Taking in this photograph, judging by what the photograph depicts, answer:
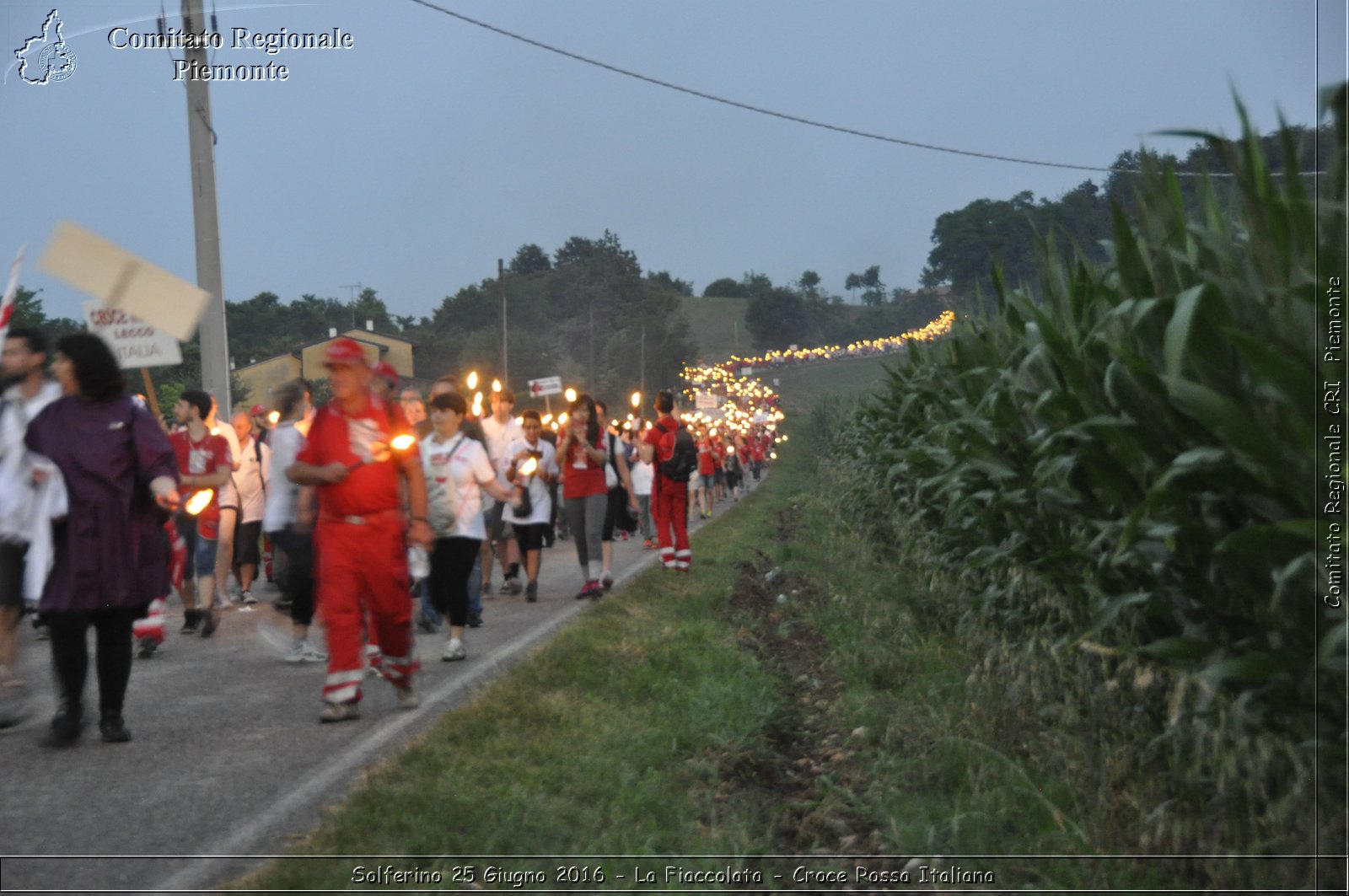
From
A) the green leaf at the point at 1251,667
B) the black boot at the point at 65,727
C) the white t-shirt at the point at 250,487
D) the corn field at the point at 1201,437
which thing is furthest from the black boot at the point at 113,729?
the white t-shirt at the point at 250,487

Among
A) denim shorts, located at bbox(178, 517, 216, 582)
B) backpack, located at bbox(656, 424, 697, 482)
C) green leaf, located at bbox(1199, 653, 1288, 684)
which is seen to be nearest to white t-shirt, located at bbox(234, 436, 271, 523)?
denim shorts, located at bbox(178, 517, 216, 582)

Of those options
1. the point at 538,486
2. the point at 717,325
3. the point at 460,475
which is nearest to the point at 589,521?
the point at 538,486

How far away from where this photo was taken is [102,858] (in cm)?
496

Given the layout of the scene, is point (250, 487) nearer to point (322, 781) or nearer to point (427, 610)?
point (427, 610)

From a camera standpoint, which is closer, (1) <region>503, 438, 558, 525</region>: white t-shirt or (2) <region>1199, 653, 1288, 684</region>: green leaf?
(2) <region>1199, 653, 1288, 684</region>: green leaf

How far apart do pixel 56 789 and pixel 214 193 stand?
34.8 feet

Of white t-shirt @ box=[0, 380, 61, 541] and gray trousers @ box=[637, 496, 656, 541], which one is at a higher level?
white t-shirt @ box=[0, 380, 61, 541]

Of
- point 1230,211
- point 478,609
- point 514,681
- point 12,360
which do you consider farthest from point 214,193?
point 1230,211

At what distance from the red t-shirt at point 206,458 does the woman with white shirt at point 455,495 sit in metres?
2.04

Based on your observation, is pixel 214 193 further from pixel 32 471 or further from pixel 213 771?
pixel 213 771

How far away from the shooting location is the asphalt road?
4.94 metres

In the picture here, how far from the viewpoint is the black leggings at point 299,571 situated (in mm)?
8898

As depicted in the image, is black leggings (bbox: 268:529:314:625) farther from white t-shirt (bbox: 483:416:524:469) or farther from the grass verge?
white t-shirt (bbox: 483:416:524:469)

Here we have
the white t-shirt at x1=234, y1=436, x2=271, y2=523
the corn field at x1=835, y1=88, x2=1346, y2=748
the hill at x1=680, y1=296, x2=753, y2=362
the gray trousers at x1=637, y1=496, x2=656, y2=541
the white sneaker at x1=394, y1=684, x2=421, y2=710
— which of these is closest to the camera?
the corn field at x1=835, y1=88, x2=1346, y2=748
